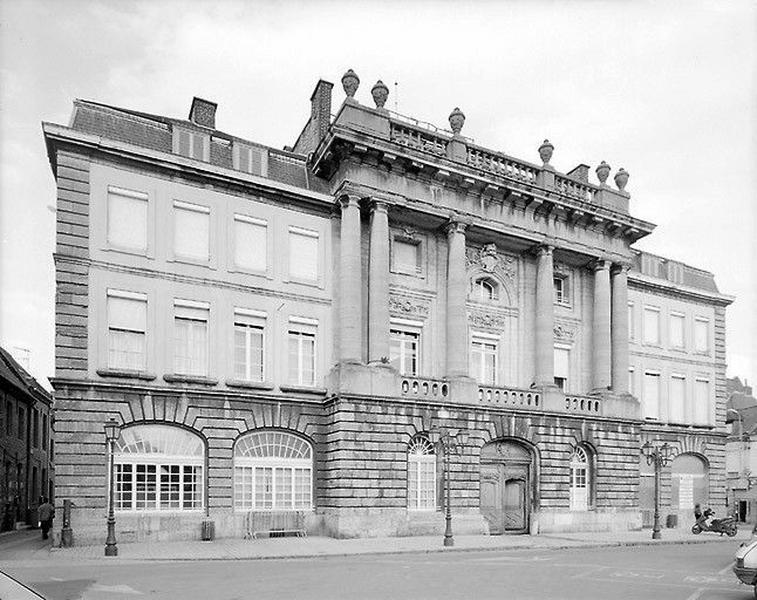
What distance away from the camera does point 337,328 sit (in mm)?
29062

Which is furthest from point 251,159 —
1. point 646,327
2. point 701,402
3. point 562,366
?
point 701,402

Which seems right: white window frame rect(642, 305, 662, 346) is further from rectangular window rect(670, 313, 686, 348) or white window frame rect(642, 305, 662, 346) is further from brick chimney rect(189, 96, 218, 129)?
brick chimney rect(189, 96, 218, 129)

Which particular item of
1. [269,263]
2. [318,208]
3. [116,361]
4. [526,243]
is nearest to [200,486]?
[116,361]

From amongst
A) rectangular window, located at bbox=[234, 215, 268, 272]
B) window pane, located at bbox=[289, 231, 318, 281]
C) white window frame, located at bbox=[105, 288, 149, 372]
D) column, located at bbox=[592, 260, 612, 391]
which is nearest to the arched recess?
column, located at bbox=[592, 260, 612, 391]

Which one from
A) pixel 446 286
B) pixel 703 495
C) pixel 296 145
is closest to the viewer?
pixel 446 286

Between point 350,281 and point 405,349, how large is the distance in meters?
3.82

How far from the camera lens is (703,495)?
4031cm

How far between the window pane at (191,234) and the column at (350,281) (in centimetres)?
485

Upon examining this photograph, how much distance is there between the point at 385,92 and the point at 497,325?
10430 millimetres

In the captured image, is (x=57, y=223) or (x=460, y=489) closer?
(x=57, y=223)

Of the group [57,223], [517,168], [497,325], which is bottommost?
[497,325]

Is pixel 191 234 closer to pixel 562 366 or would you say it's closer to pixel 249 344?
pixel 249 344

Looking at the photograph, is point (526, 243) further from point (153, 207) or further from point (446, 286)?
point (153, 207)

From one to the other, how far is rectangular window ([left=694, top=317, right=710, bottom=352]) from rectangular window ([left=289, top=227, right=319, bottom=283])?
23310 millimetres
